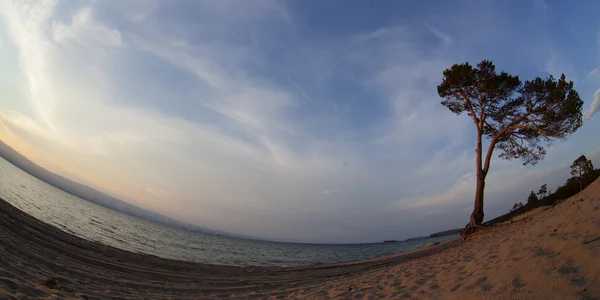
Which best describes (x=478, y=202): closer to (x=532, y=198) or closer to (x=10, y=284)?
(x=10, y=284)

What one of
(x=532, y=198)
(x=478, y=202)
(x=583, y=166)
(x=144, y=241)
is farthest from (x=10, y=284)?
(x=532, y=198)

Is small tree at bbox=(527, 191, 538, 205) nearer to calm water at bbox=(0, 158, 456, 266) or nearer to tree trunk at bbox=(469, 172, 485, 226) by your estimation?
calm water at bbox=(0, 158, 456, 266)

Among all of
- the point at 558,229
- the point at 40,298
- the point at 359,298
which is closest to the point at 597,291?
the point at 558,229

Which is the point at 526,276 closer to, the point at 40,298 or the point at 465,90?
the point at 40,298

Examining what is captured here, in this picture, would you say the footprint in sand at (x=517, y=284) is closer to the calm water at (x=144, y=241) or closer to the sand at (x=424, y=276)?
the sand at (x=424, y=276)

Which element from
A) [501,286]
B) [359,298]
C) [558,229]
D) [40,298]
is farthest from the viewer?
[359,298]

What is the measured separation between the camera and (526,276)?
13.7 feet

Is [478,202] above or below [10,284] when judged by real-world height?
above

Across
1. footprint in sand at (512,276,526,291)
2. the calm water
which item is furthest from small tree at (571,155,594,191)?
footprint in sand at (512,276,526,291)

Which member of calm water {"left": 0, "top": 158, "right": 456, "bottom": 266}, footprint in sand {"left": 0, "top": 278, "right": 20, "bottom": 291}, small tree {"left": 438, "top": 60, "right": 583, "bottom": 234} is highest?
small tree {"left": 438, "top": 60, "right": 583, "bottom": 234}

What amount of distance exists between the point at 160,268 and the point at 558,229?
52.0 ft

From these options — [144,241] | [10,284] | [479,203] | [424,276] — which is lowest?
[144,241]

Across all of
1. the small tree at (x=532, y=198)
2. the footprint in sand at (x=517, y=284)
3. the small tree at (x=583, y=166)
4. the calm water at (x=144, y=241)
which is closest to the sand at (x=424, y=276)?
the footprint in sand at (x=517, y=284)

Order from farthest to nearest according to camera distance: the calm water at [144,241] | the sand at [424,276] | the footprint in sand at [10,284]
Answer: the calm water at [144,241], the footprint in sand at [10,284], the sand at [424,276]
